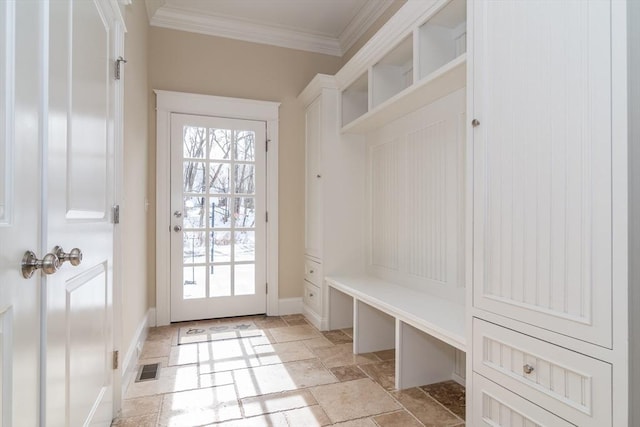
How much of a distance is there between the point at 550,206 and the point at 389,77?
5.89 feet

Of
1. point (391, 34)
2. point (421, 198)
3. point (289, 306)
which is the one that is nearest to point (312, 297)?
point (289, 306)

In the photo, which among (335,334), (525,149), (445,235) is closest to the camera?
(525,149)

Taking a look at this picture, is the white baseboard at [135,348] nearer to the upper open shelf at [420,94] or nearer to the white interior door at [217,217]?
the white interior door at [217,217]

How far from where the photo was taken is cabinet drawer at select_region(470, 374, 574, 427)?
48.5 inches

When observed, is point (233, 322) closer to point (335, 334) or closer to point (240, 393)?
point (335, 334)

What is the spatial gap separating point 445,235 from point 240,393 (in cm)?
155

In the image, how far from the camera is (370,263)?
319 cm

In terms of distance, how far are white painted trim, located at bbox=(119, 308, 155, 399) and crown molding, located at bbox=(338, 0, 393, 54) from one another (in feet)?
10.7

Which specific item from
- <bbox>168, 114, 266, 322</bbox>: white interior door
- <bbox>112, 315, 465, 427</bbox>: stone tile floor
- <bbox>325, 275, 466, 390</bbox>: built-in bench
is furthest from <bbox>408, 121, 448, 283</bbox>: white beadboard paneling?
<bbox>168, 114, 266, 322</bbox>: white interior door

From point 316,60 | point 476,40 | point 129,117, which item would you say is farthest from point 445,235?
point 316,60

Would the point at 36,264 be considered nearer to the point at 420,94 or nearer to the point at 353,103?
the point at 420,94

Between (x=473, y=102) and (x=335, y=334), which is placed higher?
(x=473, y=102)

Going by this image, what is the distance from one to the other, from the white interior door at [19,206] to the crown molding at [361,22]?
9.17 ft

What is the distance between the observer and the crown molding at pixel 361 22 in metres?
3.13
